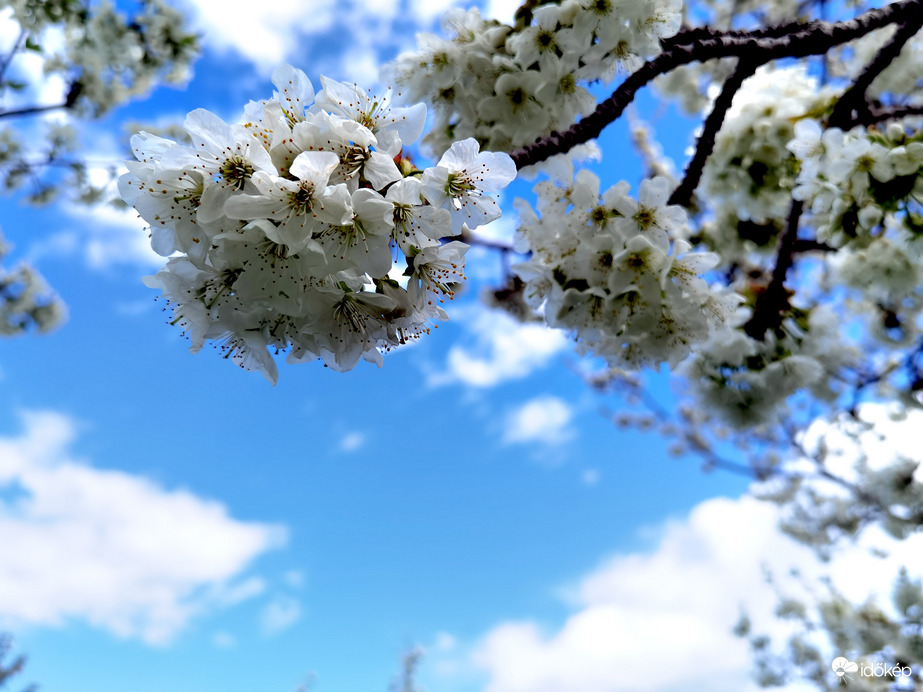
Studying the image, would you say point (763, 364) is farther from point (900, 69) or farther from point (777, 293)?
point (900, 69)

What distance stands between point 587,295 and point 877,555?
981 centimetres

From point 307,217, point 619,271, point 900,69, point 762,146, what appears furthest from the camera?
point 900,69

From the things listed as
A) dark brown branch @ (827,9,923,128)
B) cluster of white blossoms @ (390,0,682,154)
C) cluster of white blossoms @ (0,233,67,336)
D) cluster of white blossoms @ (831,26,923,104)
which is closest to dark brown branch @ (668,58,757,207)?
cluster of white blossoms @ (390,0,682,154)

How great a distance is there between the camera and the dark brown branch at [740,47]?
1.65 meters

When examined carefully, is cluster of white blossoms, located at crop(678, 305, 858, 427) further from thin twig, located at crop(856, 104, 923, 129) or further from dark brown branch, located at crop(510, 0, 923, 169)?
dark brown branch, located at crop(510, 0, 923, 169)

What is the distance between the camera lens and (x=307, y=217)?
1107 mm

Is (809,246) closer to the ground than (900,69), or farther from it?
closer to the ground

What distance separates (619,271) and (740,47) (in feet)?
2.95

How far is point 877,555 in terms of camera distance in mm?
8969

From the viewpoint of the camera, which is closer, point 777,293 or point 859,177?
point 859,177

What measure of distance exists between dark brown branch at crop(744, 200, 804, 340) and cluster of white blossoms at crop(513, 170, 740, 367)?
0.58m

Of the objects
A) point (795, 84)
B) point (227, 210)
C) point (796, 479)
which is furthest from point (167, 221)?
point (796, 479)

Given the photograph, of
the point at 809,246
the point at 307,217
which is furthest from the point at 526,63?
the point at 809,246

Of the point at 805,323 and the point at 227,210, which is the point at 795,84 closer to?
the point at 805,323
